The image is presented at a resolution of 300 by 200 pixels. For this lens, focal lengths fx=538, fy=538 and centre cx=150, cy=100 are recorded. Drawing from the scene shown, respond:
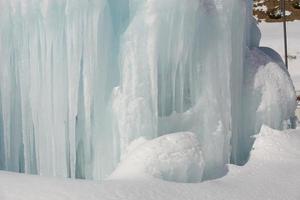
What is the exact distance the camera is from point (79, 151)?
28.8ft

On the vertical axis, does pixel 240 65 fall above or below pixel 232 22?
below

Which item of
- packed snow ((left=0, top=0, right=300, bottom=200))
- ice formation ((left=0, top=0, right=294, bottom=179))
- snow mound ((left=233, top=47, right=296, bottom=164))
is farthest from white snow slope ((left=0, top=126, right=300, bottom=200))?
ice formation ((left=0, top=0, right=294, bottom=179))

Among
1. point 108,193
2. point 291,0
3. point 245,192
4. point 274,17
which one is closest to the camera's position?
point 108,193

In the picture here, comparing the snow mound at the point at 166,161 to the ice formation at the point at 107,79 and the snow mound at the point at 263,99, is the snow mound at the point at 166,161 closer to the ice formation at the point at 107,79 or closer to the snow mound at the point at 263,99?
the ice formation at the point at 107,79

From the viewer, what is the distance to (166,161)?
299 inches

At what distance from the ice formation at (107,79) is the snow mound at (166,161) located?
0.43 meters

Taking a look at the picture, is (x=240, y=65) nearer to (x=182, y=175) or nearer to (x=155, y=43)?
(x=155, y=43)

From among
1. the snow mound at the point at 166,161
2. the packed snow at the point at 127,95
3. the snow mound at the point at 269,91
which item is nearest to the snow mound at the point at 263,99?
the snow mound at the point at 269,91

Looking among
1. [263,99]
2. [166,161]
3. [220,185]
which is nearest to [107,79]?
[166,161]

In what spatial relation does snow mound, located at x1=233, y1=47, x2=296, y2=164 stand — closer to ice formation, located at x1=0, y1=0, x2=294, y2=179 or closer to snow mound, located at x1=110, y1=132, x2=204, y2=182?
ice formation, located at x1=0, y1=0, x2=294, y2=179

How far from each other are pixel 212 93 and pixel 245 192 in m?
1.79

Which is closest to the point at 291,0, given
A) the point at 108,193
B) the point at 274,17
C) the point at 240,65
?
the point at 274,17

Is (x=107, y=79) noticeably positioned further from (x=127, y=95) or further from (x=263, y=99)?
(x=263, y=99)

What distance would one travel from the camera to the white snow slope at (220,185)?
622cm
